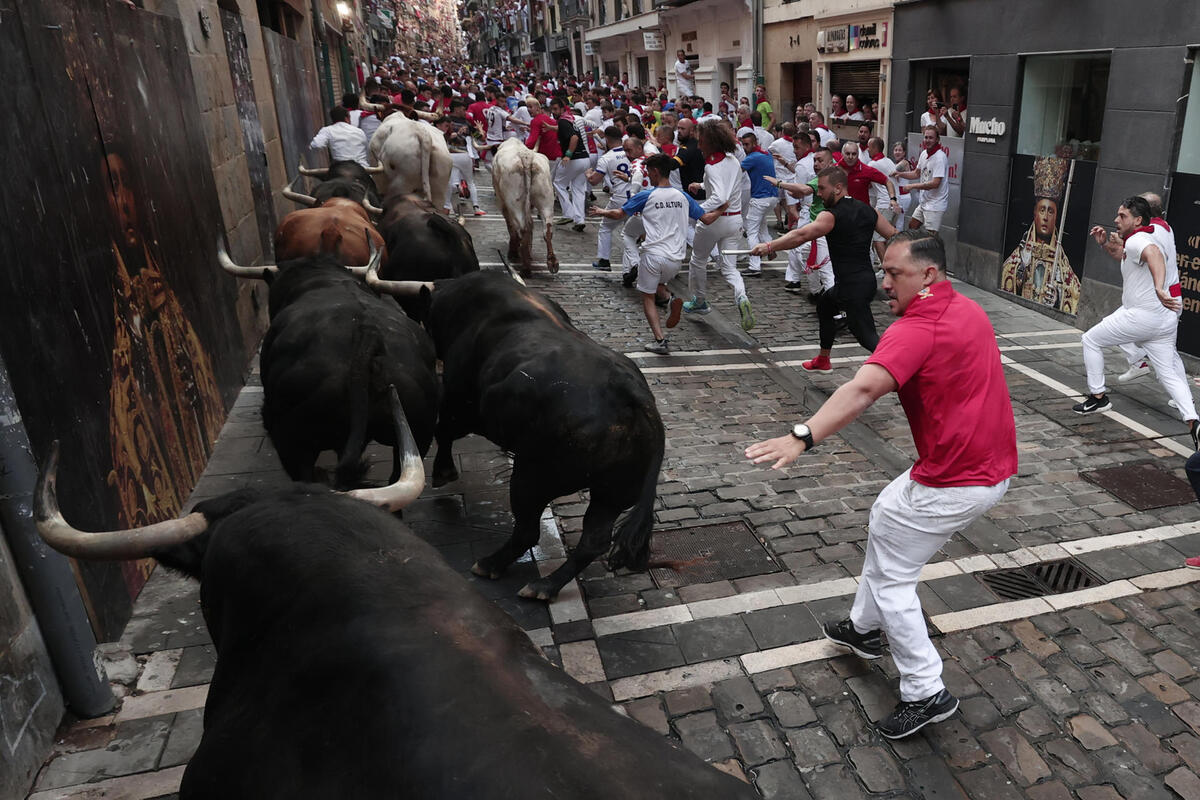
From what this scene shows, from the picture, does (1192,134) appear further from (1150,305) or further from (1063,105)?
(1150,305)

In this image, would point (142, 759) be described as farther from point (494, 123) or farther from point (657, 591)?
point (494, 123)

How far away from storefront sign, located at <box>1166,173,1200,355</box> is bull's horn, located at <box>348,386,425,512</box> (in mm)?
9084

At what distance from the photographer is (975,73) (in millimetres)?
12039

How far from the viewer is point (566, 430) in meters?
4.51

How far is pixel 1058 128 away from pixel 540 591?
10193mm

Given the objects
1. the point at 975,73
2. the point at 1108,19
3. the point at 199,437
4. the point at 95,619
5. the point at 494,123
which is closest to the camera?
the point at 95,619

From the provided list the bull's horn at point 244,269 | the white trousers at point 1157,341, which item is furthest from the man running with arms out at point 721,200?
the bull's horn at point 244,269

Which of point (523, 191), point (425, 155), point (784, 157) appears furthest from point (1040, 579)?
point (425, 155)

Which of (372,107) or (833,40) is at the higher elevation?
(833,40)

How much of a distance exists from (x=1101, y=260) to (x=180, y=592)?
1048 centimetres

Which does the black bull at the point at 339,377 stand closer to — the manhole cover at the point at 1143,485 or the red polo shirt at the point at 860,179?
the manhole cover at the point at 1143,485

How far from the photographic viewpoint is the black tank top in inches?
323

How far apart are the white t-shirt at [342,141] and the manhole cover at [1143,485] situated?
11796 mm

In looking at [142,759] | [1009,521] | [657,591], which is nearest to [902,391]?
[657,591]
